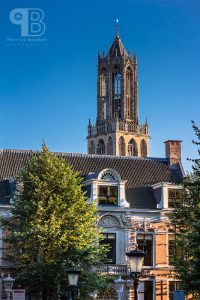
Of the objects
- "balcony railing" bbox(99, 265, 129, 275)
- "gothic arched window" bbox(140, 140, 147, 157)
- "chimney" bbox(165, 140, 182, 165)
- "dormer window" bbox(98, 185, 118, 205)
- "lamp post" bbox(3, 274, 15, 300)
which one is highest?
"gothic arched window" bbox(140, 140, 147, 157)

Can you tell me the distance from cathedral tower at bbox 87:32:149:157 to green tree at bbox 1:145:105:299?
74.2 metres

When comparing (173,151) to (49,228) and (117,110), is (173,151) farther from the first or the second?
(117,110)

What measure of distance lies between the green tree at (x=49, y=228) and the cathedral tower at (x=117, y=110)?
7424 cm

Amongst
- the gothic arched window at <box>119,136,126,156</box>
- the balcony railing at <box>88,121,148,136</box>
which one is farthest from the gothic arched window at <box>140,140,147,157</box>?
the gothic arched window at <box>119,136,126,156</box>

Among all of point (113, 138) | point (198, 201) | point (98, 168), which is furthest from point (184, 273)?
point (113, 138)

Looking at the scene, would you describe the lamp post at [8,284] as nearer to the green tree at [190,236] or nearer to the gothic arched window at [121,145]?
the green tree at [190,236]

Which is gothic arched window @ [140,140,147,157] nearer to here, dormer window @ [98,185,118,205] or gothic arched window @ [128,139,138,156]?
gothic arched window @ [128,139,138,156]

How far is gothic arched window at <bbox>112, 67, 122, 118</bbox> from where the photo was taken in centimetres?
12294

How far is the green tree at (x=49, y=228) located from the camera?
4103cm

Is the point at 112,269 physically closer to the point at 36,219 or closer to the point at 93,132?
the point at 36,219

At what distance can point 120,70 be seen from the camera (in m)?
124

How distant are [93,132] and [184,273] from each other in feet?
283

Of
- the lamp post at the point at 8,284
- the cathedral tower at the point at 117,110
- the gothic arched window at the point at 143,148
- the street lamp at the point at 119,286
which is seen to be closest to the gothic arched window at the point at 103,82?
the cathedral tower at the point at 117,110

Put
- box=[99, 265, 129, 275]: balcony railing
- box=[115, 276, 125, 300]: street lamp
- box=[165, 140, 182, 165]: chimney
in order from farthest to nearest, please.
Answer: box=[165, 140, 182, 165]: chimney, box=[99, 265, 129, 275]: balcony railing, box=[115, 276, 125, 300]: street lamp
